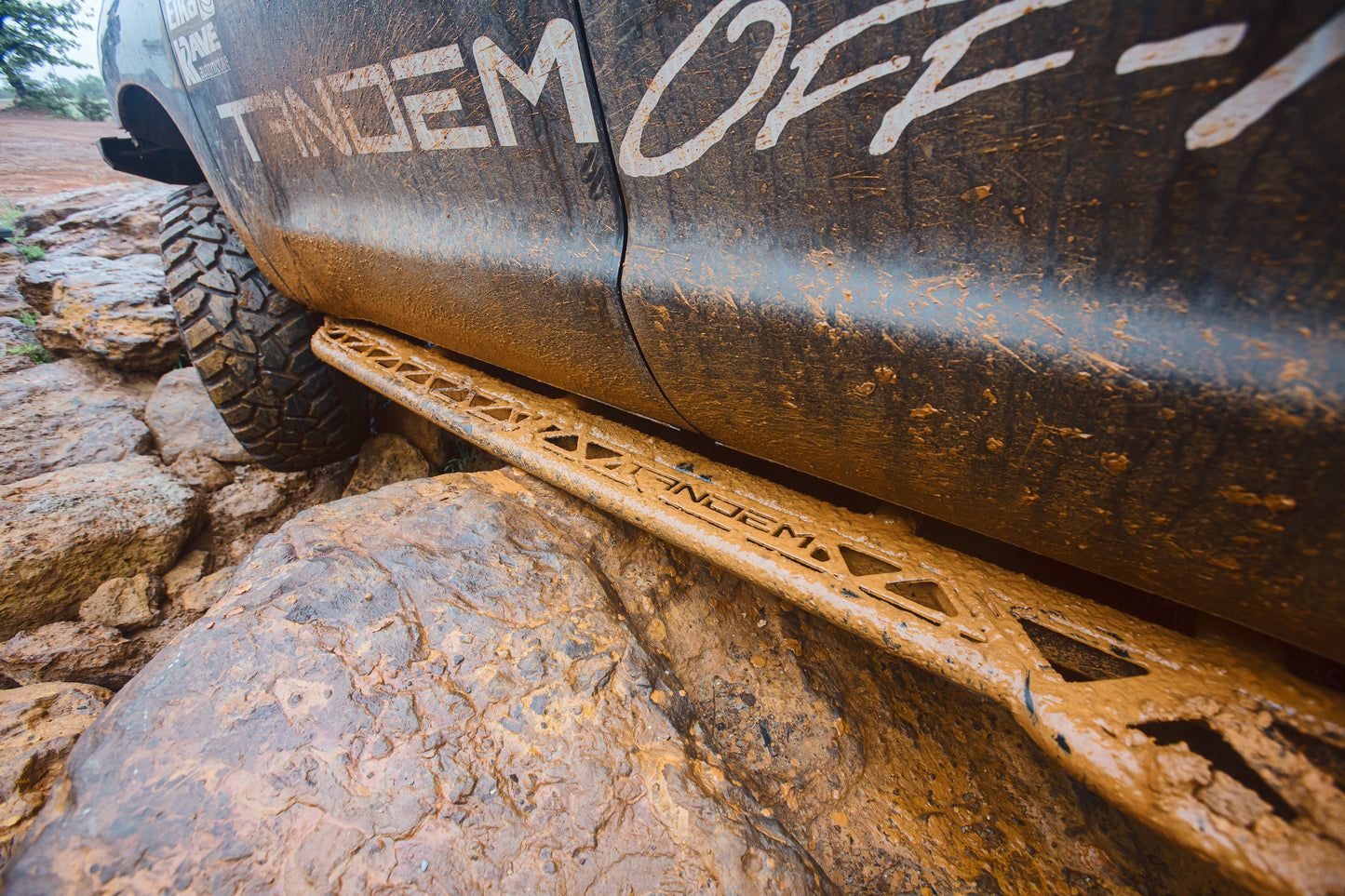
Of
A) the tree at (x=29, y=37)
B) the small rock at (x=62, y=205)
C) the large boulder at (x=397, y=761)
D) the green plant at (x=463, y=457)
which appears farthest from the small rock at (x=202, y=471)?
the tree at (x=29, y=37)

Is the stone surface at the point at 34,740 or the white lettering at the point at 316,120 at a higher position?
the white lettering at the point at 316,120

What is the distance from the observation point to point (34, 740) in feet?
3.51

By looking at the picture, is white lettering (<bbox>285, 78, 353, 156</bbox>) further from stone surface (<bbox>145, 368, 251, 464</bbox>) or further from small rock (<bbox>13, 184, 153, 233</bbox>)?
small rock (<bbox>13, 184, 153, 233</bbox>)

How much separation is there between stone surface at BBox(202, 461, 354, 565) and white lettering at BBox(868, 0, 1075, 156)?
270cm

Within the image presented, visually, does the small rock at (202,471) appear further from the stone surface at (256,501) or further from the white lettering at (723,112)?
the white lettering at (723,112)

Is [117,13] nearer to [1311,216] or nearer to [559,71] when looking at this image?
[559,71]

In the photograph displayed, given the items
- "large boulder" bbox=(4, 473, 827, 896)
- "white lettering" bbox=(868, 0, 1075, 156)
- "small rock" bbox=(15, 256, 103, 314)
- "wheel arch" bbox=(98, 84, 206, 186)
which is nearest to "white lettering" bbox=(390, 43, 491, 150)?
"white lettering" bbox=(868, 0, 1075, 156)

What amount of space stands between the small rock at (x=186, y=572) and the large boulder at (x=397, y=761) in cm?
124

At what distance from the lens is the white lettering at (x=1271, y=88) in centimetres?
43

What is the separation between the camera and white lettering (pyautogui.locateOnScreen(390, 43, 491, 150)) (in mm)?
1040

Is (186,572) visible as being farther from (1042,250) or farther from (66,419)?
(1042,250)

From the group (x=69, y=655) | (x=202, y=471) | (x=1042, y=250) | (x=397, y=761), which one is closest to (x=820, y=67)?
(x=1042, y=250)

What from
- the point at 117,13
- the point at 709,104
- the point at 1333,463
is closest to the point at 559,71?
the point at 709,104

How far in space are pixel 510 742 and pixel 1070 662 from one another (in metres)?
0.88
